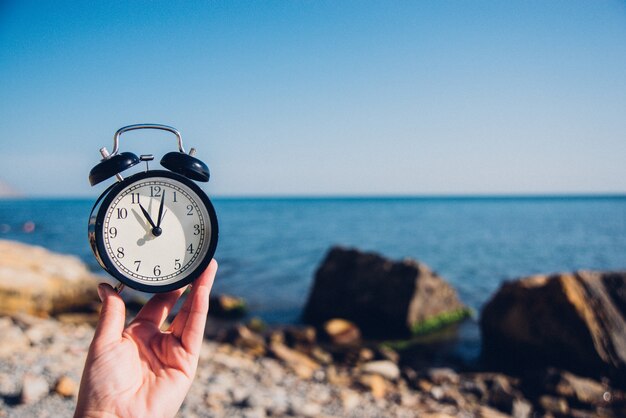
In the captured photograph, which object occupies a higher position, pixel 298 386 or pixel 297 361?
pixel 298 386

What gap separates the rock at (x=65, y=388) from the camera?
15.5ft

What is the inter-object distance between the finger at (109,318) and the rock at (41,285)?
6.90m

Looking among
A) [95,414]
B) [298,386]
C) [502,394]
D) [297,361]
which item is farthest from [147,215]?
[502,394]

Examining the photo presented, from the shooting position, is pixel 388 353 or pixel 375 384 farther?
pixel 388 353

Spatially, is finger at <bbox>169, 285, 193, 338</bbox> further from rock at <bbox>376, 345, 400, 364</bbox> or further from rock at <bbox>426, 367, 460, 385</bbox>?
rock at <bbox>376, 345, 400, 364</bbox>

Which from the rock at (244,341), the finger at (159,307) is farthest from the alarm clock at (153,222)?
A: the rock at (244,341)

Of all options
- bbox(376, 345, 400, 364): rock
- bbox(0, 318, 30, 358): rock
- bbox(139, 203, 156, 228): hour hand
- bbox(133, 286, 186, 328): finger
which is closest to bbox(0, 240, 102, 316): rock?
bbox(0, 318, 30, 358): rock

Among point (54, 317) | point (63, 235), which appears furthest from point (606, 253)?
point (63, 235)

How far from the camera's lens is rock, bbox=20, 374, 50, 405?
14.8 ft

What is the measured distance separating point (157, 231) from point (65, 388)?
10.0ft

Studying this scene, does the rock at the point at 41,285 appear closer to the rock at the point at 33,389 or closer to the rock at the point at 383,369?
the rock at the point at 33,389

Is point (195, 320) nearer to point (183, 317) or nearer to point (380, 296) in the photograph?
point (183, 317)

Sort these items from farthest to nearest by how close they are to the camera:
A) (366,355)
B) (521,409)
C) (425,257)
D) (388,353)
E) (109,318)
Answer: (425,257), (388,353), (366,355), (521,409), (109,318)

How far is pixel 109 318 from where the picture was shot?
2451 mm
